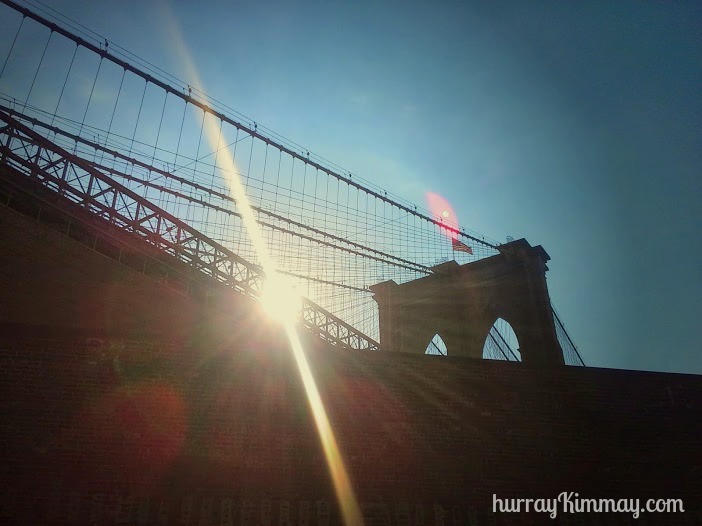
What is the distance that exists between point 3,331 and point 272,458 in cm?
336

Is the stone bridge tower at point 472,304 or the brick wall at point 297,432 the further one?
the stone bridge tower at point 472,304

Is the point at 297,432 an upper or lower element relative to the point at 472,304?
lower

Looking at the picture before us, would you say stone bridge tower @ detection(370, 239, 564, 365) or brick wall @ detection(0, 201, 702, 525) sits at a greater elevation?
stone bridge tower @ detection(370, 239, 564, 365)

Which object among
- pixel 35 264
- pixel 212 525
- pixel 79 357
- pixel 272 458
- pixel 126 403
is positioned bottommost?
pixel 212 525

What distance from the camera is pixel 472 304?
77.3ft

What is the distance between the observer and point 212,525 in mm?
5031

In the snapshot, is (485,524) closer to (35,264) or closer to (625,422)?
(625,422)

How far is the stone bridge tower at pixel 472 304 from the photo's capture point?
71.7 feet

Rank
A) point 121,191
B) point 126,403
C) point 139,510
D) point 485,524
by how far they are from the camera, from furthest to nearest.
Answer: point 121,191
point 485,524
point 126,403
point 139,510

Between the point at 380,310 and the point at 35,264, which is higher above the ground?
the point at 380,310

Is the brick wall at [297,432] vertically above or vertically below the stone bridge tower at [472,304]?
below

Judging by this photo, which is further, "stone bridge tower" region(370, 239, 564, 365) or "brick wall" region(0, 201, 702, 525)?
"stone bridge tower" region(370, 239, 564, 365)

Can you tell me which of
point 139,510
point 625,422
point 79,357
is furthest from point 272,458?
point 625,422

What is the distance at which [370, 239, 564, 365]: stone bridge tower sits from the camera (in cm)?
2184
